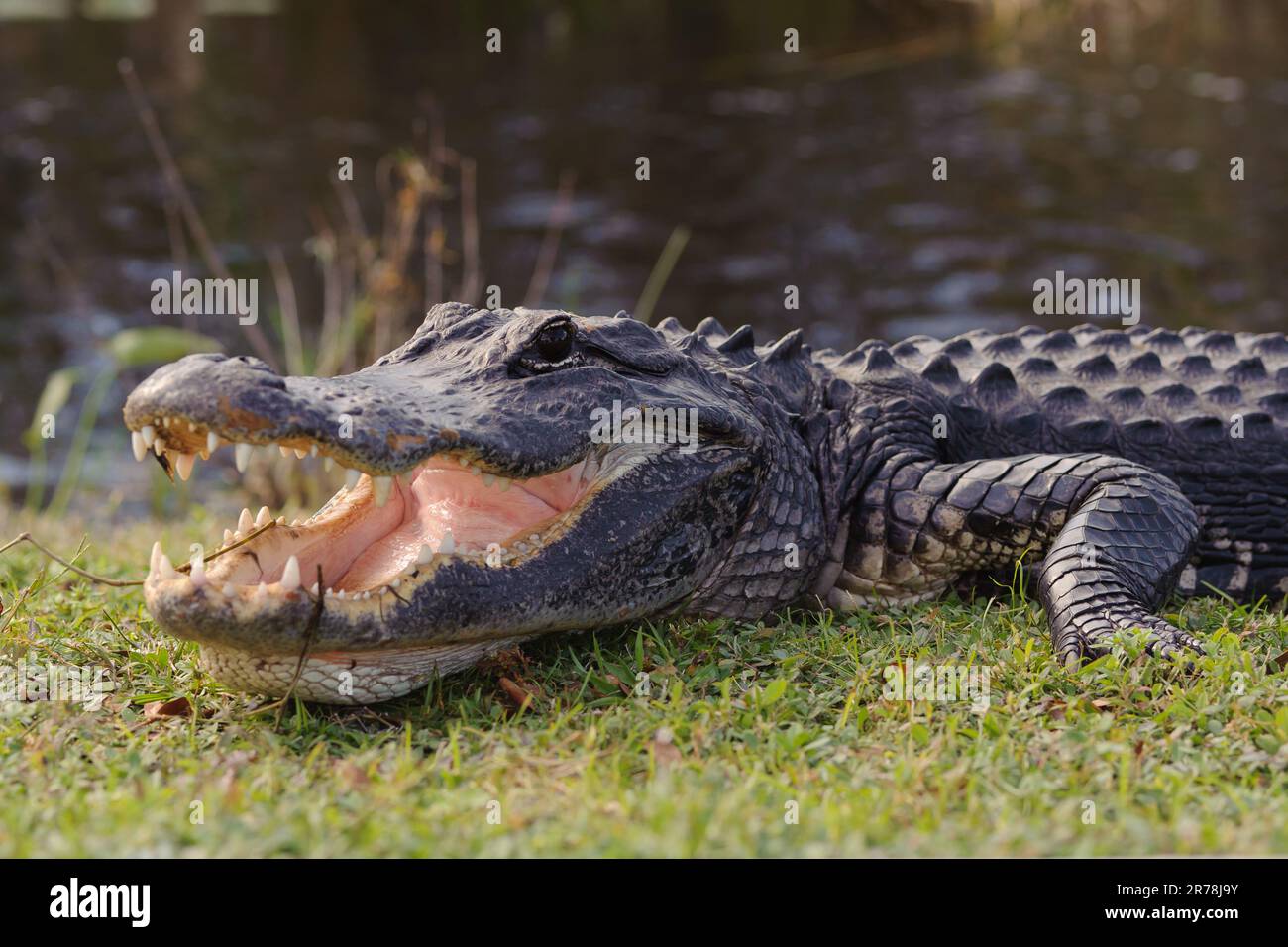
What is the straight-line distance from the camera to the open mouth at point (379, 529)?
3230mm

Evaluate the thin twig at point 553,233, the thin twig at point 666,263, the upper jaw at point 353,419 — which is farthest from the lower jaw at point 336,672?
the thin twig at point 553,233

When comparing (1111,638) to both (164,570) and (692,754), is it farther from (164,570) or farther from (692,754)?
(164,570)

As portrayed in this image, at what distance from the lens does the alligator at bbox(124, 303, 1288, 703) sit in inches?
127

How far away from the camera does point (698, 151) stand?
45.9 ft

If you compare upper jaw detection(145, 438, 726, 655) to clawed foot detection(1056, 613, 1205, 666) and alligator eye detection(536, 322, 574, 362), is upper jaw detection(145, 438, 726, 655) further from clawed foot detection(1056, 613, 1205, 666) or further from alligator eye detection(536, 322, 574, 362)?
clawed foot detection(1056, 613, 1205, 666)

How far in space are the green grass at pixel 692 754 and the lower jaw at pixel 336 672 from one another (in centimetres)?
8

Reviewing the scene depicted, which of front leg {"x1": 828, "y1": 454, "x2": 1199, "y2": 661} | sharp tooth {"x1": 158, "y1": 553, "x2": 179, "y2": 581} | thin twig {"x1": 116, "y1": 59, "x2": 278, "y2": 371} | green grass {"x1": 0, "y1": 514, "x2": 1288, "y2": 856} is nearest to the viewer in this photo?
green grass {"x1": 0, "y1": 514, "x2": 1288, "y2": 856}

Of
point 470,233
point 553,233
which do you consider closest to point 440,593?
point 470,233

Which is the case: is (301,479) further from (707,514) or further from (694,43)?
(694,43)

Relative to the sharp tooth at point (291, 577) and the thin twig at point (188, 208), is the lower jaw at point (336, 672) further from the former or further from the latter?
the thin twig at point (188, 208)

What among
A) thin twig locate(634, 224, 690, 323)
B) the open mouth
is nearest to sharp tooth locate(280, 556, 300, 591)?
the open mouth

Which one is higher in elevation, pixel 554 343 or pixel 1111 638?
pixel 554 343

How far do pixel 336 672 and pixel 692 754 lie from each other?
0.89 metres
